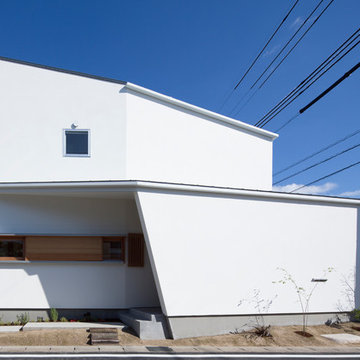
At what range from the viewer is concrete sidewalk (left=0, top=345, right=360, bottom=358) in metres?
8.48

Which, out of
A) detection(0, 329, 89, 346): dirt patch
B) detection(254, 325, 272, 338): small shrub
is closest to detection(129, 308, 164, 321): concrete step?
detection(0, 329, 89, 346): dirt patch

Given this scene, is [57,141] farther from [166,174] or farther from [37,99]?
[166,174]

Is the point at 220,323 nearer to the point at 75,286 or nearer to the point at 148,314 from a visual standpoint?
the point at 148,314

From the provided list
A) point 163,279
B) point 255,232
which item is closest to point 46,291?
point 163,279

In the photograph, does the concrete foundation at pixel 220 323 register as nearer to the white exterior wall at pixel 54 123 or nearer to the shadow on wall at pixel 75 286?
the shadow on wall at pixel 75 286

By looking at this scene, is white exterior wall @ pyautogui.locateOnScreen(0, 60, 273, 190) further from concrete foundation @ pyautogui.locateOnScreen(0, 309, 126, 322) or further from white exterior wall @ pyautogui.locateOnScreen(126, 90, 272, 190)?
concrete foundation @ pyautogui.locateOnScreen(0, 309, 126, 322)

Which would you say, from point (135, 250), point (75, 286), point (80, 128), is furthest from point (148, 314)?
point (80, 128)

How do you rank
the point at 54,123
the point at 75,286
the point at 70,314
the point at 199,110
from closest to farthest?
the point at 70,314
the point at 75,286
the point at 54,123
the point at 199,110

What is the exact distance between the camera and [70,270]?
1133cm

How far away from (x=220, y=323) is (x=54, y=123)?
24.3 ft

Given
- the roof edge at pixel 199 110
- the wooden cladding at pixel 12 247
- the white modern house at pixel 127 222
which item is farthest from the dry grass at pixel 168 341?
the roof edge at pixel 199 110

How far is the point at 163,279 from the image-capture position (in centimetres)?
995

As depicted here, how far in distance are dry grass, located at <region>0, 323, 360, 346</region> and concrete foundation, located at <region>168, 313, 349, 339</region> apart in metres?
0.16

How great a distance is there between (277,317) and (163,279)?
351 cm
